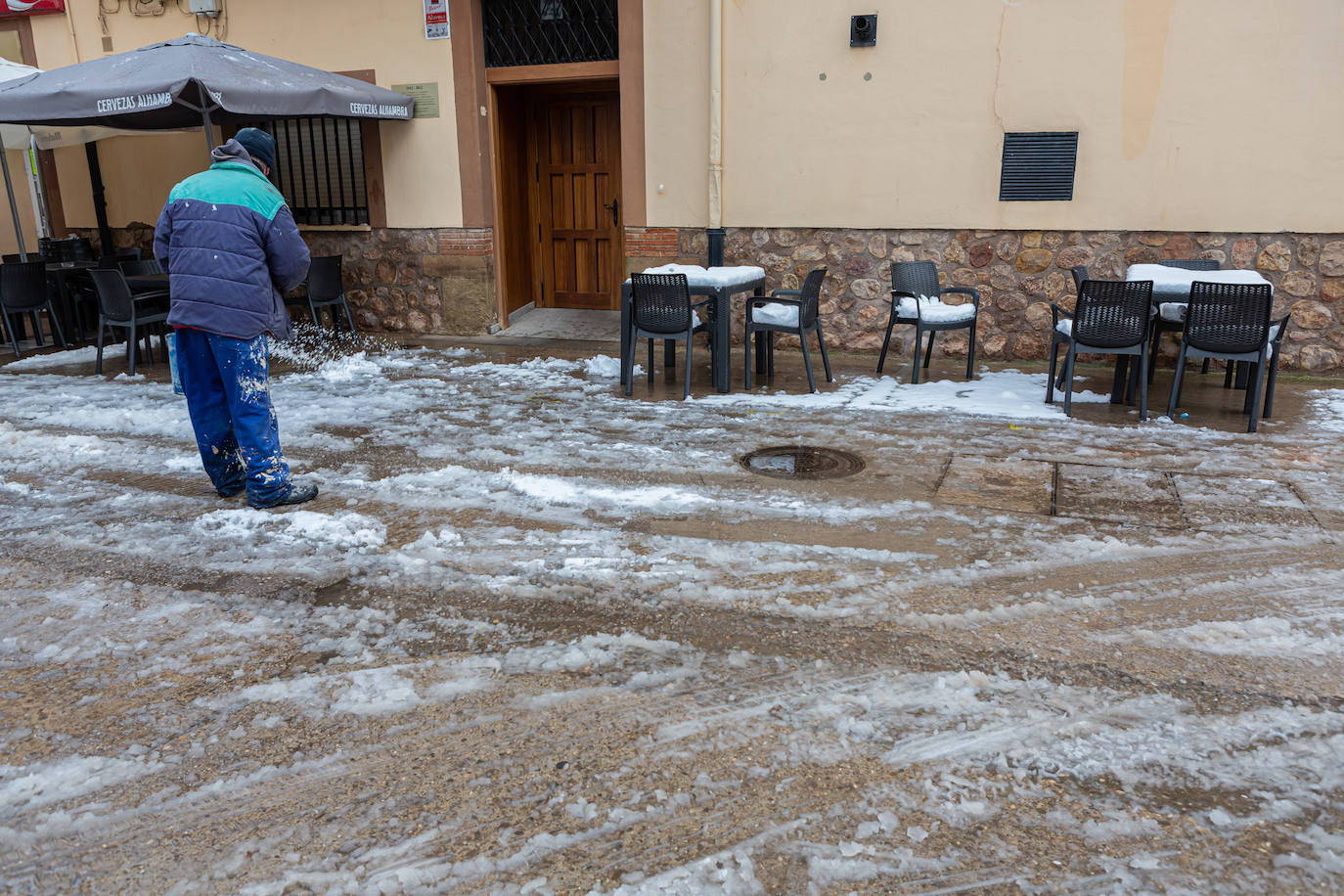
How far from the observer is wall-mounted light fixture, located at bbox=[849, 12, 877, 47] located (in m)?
7.64

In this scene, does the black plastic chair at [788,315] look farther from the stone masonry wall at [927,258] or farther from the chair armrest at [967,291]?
the stone masonry wall at [927,258]

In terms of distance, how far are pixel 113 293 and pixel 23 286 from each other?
178 centimetres

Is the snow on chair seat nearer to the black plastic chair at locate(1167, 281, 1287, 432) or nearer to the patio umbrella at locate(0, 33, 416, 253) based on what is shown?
the black plastic chair at locate(1167, 281, 1287, 432)

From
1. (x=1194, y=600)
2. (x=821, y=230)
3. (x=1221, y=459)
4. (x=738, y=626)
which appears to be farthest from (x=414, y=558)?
(x=821, y=230)

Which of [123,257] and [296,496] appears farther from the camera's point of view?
[123,257]

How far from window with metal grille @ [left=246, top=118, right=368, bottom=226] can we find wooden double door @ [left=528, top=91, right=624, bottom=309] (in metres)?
1.92

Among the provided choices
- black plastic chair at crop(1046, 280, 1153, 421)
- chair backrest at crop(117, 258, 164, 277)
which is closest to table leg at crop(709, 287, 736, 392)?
black plastic chair at crop(1046, 280, 1153, 421)

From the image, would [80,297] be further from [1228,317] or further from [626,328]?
[1228,317]

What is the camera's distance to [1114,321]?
5.79 metres

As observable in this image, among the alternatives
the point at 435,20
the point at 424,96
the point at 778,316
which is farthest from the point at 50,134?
the point at 778,316

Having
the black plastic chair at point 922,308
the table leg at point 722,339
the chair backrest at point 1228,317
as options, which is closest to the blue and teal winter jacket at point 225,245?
the table leg at point 722,339

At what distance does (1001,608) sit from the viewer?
314 centimetres

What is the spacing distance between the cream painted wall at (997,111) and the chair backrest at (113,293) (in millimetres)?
4630

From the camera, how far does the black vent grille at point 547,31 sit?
870 cm
